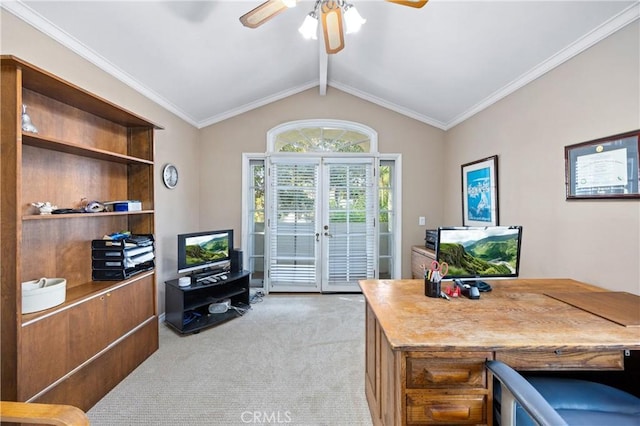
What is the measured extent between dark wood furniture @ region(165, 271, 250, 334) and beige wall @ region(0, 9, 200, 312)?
304mm

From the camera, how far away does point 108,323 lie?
1.94 m

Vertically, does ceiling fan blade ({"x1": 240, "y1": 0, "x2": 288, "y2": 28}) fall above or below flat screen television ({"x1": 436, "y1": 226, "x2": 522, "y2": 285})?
above

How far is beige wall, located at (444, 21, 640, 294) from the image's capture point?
5.54 ft

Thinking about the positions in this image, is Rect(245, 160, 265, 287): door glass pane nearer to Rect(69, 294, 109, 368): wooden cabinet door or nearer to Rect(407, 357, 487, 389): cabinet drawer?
Rect(69, 294, 109, 368): wooden cabinet door

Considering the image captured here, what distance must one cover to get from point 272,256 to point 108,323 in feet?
7.62

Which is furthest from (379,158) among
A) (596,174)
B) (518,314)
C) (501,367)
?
(501,367)

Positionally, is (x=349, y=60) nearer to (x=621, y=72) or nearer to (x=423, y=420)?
(x=621, y=72)

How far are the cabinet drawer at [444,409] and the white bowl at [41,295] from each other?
79.2 inches

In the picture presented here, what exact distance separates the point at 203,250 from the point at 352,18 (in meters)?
2.72

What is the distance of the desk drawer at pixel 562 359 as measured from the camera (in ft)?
3.52

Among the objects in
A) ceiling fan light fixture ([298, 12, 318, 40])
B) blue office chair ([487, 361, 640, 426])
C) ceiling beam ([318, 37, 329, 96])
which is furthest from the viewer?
ceiling beam ([318, 37, 329, 96])

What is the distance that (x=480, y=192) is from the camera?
3213 mm

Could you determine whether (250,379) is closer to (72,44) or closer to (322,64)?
(72,44)

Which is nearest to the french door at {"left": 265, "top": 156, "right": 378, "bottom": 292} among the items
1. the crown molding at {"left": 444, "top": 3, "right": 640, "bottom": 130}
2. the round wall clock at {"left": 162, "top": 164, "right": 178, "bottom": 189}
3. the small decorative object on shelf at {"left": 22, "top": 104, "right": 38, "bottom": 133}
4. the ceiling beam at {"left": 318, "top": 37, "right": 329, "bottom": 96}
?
the ceiling beam at {"left": 318, "top": 37, "right": 329, "bottom": 96}
